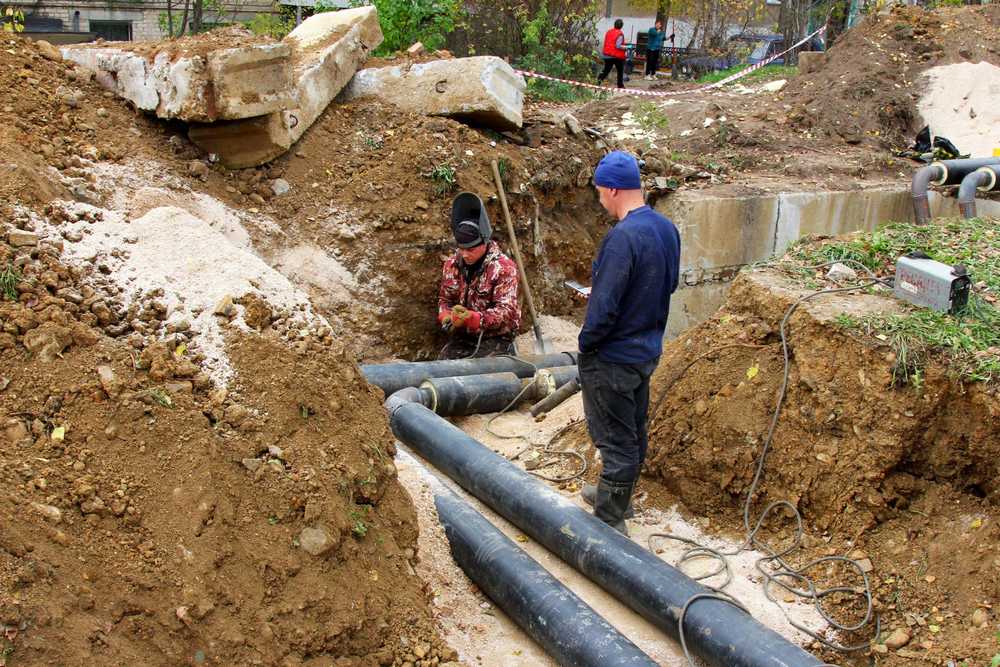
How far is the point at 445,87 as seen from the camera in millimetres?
8711

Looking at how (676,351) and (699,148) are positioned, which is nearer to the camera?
(676,351)

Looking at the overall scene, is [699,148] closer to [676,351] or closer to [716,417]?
[676,351]

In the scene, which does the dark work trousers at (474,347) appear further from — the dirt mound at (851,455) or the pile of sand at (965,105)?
the pile of sand at (965,105)

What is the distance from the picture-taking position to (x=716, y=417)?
5441 millimetres

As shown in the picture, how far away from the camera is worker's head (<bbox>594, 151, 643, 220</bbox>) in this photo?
4.65 m

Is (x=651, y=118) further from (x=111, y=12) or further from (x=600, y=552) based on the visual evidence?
(x=111, y=12)

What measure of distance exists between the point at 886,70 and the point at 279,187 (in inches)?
391

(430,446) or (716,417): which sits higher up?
(716,417)

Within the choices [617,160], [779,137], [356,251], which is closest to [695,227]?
[779,137]

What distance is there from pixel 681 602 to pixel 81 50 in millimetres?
6792

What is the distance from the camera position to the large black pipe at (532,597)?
3.82 metres

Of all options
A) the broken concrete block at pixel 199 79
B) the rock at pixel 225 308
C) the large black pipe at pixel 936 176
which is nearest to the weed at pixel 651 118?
the large black pipe at pixel 936 176

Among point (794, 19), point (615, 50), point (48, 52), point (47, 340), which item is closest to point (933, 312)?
point (47, 340)

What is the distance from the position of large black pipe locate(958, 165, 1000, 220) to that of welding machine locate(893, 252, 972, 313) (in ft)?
17.2
